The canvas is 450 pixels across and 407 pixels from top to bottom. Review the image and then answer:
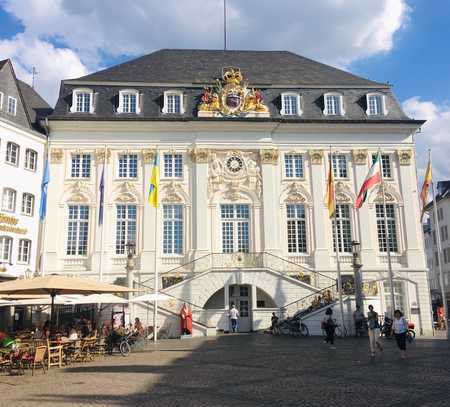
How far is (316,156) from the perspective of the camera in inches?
1297

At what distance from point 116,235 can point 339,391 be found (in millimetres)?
22758

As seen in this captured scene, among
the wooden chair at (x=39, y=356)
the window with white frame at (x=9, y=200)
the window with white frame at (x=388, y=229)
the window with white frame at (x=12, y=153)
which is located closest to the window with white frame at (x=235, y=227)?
the window with white frame at (x=388, y=229)

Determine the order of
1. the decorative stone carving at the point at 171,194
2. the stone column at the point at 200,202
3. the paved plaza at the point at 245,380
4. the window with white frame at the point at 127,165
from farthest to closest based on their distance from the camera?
the window with white frame at the point at 127,165 < the decorative stone carving at the point at 171,194 < the stone column at the point at 200,202 < the paved plaza at the point at 245,380

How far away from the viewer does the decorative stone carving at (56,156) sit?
1246 inches

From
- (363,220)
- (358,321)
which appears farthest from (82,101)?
(358,321)

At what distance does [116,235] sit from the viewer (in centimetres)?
3128

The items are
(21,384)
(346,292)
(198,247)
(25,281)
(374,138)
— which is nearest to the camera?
(21,384)

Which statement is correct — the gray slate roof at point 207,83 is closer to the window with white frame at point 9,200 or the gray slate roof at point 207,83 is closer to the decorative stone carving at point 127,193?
the decorative stone carving at point 127,193

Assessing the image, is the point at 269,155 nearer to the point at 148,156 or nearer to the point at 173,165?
the point at 173,165

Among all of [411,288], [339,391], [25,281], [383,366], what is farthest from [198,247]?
[339,391]

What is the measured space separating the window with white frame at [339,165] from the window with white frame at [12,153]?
19.7 meters

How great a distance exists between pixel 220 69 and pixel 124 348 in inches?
920

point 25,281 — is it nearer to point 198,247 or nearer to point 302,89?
point 198,247

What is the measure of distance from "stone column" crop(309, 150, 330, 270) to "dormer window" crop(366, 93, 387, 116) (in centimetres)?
454
